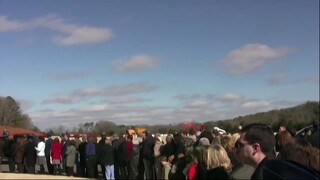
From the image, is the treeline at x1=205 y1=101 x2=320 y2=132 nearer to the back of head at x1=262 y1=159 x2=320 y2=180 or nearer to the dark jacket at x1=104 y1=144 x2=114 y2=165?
the dark jacket at x1=104 y1=144 x2=114 y2=165

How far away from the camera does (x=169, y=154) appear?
1453 cm

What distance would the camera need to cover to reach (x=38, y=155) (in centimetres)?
2012

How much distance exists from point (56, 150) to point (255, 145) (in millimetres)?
16451

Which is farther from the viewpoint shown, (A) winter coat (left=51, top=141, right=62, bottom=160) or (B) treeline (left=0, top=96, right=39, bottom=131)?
(B) treeline (left=0, top=96, right=39, bottom=131)

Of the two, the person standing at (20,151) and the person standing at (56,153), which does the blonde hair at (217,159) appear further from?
the person standing at (20,151)

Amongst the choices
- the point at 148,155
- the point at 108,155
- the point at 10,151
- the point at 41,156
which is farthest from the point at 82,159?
the point at 10,151

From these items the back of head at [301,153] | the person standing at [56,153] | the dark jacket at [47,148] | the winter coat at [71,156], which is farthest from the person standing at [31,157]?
the back of head at [301,153]

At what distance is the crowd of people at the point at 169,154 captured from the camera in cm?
388

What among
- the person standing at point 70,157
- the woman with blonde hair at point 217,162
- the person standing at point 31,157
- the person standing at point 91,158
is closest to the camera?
the woman with blonde hair at point 217,162

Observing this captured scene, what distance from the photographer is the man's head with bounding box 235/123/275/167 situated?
3.85m

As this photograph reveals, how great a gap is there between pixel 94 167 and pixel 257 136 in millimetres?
14759

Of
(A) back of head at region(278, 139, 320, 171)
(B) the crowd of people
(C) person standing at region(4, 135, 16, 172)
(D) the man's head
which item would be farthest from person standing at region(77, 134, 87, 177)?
(D) the man's head

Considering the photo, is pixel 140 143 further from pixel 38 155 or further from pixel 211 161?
pixel 211 161

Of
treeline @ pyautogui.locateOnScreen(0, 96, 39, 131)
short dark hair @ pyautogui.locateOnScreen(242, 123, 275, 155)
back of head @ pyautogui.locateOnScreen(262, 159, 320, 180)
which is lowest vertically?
back of head @ pyautogui.locateOnScreen(262, 159, 320, 180)
